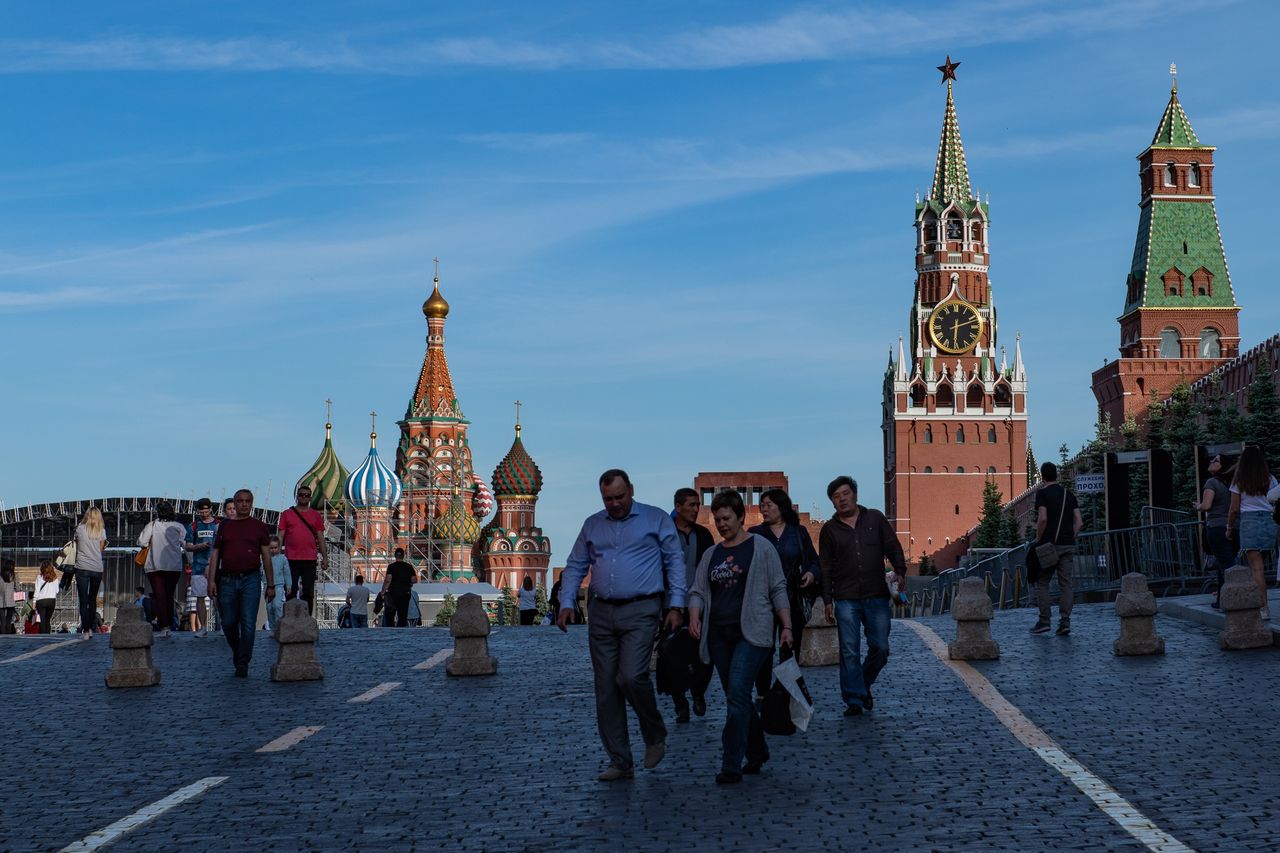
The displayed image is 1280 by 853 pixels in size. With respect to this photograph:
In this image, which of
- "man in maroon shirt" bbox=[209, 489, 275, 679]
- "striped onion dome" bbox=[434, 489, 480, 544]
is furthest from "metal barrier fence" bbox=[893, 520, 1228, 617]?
"striped onion dome" bbox=[434, 489, 480, 544]

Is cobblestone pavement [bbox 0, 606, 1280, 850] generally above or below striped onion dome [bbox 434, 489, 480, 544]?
below

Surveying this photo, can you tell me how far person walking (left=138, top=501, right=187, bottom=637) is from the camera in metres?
21.1

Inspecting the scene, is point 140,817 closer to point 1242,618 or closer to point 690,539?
point 690,539

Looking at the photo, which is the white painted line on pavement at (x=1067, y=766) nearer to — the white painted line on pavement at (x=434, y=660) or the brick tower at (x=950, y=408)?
the white painted line on pavement at (x=434, y=660)

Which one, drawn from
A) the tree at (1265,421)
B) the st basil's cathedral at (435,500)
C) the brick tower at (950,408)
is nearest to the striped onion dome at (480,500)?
the st basil's cathedral at (435,500)

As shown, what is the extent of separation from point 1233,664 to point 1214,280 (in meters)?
118

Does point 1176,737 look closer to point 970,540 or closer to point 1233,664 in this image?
point 1233,664

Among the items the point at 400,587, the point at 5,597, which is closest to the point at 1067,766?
the point at 400,587

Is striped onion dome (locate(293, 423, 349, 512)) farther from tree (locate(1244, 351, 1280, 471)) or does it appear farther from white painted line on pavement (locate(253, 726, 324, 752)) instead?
white painted line on pavement (locate(253, 726, 324, 752))

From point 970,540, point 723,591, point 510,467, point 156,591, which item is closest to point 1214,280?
point 970,540

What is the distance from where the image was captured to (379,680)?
17078 millimetres

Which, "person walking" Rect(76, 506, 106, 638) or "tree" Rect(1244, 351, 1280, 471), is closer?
"person walking" Rect(76, 506, 106, 638)

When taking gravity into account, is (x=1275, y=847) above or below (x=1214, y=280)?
below

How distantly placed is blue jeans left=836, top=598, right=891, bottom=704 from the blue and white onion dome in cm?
10801
